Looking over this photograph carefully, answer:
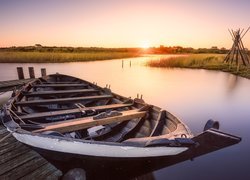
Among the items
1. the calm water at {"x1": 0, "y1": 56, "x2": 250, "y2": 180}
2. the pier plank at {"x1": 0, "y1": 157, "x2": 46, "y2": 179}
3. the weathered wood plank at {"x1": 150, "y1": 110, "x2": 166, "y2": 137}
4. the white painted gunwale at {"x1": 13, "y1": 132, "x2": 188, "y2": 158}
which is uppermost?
the white painted gunwale at {"x1": 13, "y1": 132, "x2": 188, "y2": 158}

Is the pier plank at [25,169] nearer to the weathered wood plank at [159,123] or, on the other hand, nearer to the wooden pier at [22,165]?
the wooden pier at [22,165]

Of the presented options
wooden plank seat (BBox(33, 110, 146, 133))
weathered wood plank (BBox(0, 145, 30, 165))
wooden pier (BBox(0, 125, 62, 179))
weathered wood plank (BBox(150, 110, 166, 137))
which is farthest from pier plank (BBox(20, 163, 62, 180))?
weathered wood plank (BBox(150, 110, 166, 137))

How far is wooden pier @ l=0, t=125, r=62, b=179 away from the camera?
141 inches

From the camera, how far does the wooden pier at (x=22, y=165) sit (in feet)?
11.7

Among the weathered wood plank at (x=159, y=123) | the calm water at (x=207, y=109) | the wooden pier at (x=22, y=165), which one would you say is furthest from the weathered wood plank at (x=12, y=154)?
the calm water at (x=207, y=109)

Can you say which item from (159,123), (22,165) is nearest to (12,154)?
(22,165)

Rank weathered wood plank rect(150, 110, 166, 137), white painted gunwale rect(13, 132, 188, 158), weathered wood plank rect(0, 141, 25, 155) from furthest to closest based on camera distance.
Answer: weathered wood plank rect(0, 141, 25, 155) → weathered wood plank rect(150, 110, 166, 137) → white painted gunwale rect(13, 132, 188, 158)

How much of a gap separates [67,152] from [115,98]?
3.80 meters

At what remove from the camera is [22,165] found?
150 inches

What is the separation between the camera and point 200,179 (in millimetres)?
5730

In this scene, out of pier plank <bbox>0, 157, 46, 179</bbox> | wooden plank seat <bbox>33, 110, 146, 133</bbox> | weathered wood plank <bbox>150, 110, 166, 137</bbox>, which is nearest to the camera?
wooden plank seat <bbox>33, 110, 146, 133</bbox>

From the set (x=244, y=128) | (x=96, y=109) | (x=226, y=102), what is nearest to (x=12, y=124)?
(x=96, y=109)

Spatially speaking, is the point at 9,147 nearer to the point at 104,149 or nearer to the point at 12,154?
the point at 12,154

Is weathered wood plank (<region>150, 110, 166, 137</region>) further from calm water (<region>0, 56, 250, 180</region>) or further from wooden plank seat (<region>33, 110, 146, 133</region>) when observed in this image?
calm water (<region>0, 56, 250, 180</region>)
